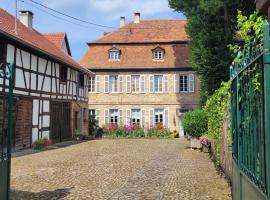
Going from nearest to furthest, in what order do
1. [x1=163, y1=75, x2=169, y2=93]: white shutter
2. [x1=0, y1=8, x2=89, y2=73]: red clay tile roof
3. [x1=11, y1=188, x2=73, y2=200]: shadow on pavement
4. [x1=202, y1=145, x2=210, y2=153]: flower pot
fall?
[x1=11, y1=188, x2=73, y2=200]: shadow on pavement → [x1=202, y1=145, x2=210, y2=153]: flower pot → [x1=0, y1=8, x2=89, y2=73]: red clay tile roof → [x1=163, y1=75, x2=169, y2=93]: white shutter

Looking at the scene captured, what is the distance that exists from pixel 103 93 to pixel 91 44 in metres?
Result: 4.83

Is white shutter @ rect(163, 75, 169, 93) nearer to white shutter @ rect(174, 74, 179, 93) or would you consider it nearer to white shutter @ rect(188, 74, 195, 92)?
white shutter @ rect(174, 74, 179, 93)

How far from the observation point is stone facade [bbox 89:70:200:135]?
33281mm

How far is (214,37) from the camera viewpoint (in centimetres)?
2011

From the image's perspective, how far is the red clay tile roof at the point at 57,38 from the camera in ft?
98.5

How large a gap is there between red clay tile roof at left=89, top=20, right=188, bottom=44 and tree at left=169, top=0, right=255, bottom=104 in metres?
13.6

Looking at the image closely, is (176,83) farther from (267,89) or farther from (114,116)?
(267,89)

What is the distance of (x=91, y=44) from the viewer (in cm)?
3606

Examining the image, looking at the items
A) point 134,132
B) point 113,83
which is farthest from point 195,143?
point 113,83

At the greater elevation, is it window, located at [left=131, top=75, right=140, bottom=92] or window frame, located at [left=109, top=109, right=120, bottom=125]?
window, located at [left=131, top=75, right=140, bottom=92]

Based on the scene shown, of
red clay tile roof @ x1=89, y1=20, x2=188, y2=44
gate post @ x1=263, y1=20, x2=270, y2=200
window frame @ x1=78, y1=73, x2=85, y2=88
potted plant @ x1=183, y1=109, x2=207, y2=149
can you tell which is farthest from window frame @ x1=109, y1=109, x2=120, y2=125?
gate post @ x1=263, y1=20, x2=270, y2=200

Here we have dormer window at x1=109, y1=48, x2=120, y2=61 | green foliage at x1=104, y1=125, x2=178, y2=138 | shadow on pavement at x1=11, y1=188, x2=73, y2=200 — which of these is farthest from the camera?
dormer window at x1=109, y1=48, x2=120, y2=61

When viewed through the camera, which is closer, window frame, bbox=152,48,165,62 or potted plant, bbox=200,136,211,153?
potted plant, bbox=200,136,211,153

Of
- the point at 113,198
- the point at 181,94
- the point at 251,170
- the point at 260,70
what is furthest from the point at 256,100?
the point at 181,94
